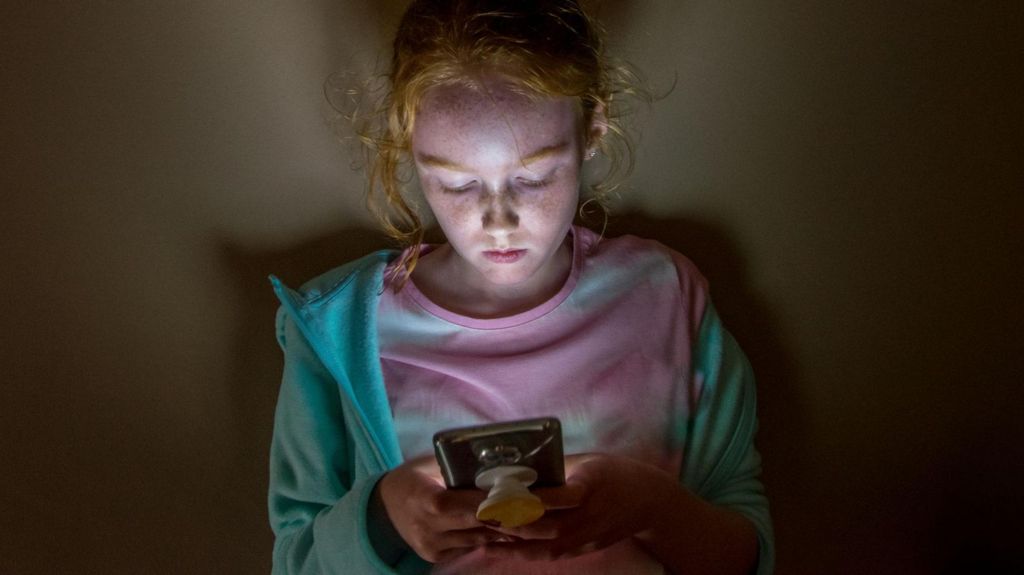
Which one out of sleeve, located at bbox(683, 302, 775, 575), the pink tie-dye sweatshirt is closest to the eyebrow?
the pink tie-dye sweatshirt

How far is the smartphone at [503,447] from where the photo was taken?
Result: 2.15 ft

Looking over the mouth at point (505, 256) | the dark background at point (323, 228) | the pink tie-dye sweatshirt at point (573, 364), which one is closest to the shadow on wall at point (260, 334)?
the dark background at point (323, 228)

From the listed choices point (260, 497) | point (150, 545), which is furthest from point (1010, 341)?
point (150, 545)

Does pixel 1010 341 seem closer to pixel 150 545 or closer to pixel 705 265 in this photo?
pixel 705 265

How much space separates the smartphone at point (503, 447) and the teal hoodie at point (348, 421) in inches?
8.1

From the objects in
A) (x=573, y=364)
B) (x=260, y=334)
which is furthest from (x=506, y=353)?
(x=260, y=334)

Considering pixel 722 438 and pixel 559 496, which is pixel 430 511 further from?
pixel 722 438

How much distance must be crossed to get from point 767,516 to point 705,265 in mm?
280

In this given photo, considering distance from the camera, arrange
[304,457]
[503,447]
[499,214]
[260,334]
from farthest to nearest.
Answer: [260,334] < [304,457] < [499,214] < [503,447]

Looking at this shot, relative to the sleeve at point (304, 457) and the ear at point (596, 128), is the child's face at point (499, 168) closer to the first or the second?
the ear at point (596, 128)

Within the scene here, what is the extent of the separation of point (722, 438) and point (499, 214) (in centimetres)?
33

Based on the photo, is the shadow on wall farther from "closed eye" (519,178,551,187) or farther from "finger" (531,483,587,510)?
"finger" (531,483,587,510)

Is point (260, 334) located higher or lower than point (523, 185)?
lower

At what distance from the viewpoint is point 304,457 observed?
882 mm
